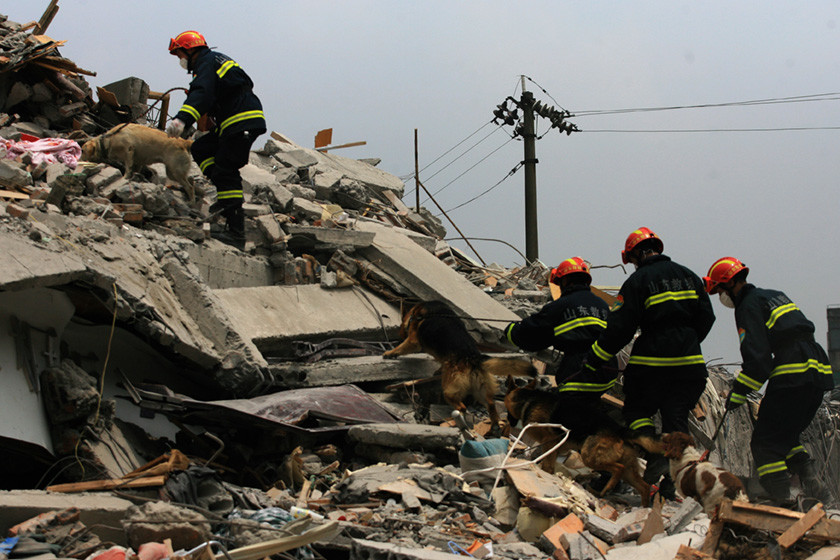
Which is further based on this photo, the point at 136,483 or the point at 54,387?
the point at 54,387

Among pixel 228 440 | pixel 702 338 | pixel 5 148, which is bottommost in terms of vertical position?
pixel 228 440

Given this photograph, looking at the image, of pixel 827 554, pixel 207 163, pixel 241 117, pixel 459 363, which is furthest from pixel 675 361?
pixel 207 163

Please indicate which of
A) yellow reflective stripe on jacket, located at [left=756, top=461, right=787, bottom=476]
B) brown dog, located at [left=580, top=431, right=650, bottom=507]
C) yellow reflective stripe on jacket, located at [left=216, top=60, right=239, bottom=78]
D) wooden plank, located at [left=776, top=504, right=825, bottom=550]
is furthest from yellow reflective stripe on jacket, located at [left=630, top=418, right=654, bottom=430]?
yellow reflective stripe on jacket, located at [left=216, top=60, right=239, bottom=78]

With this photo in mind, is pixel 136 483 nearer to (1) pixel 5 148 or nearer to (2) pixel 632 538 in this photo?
(2) pixel 632 538

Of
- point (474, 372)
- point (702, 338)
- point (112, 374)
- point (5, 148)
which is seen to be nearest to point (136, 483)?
point (112, 374)

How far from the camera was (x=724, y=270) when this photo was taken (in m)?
6.09

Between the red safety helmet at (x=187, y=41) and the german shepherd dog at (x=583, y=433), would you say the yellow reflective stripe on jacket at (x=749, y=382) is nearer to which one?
the german shepherd dog at (x=583, y=433)

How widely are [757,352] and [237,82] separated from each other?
5.44m

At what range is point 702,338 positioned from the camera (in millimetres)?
5676

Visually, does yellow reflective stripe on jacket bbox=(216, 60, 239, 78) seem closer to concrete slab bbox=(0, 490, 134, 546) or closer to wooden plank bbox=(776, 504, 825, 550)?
concrete slab bbox=(0, 490, 134, 546)

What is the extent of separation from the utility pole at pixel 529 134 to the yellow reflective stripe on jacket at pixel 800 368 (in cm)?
1101

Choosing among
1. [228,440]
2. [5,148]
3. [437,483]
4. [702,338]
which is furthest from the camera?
[5,148]

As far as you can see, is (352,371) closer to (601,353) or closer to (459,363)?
(459,363)

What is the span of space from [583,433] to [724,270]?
1.82m
